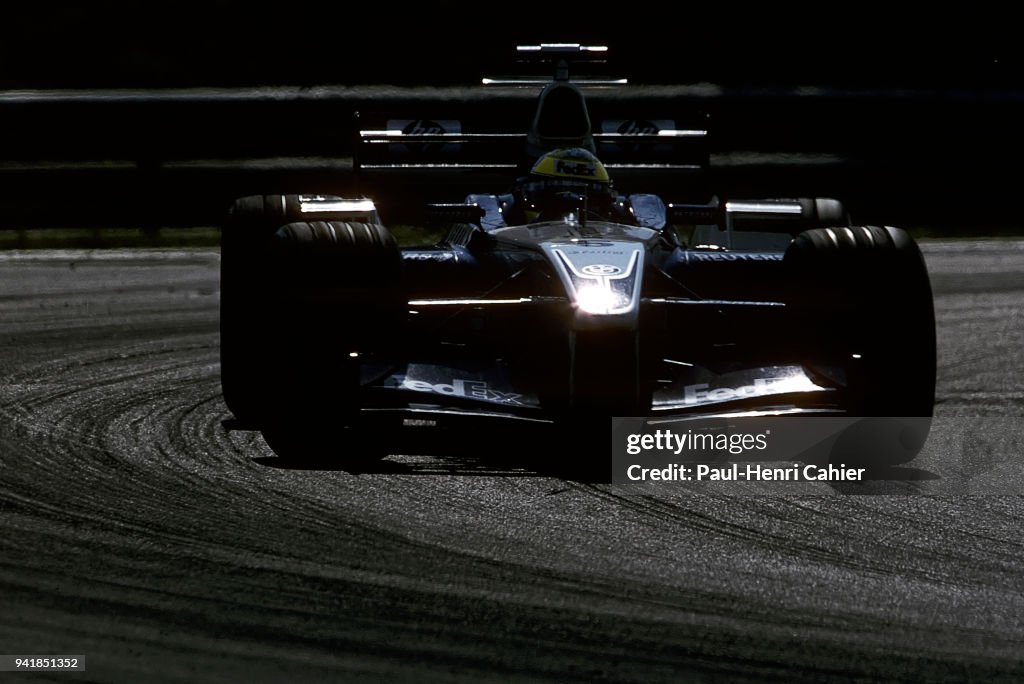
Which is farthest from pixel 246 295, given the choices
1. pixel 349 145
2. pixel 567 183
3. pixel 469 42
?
pixel 469 42

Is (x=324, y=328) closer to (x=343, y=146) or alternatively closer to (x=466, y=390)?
(x=466, y=390)

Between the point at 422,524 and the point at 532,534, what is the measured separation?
356mm

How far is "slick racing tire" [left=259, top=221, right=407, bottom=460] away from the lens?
646 cm

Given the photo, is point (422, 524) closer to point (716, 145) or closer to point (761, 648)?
point (761, 648)

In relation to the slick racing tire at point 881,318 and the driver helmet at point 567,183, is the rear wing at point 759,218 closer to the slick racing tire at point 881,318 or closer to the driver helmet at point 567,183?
the driver helmet at point 567,183

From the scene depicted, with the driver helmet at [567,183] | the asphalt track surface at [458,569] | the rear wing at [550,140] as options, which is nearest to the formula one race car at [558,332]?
the asphalt track surface at [458,569]

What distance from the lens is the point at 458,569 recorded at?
16.5ft

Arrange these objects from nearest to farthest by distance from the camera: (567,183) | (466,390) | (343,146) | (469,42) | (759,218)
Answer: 1. (466,390)
2. (567,183)
3. (759,218)
4. (343,146)
5. (469,42)

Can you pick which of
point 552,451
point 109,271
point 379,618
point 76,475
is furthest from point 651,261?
point 109,271

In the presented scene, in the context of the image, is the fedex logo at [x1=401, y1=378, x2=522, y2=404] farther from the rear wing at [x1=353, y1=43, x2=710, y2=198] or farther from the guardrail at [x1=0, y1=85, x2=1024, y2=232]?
the guardrail at [x1=0, y1=85, x2=1024, y2=232]

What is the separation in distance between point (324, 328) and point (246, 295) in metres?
0.58

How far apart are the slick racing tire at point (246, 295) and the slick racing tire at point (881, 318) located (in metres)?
2.09

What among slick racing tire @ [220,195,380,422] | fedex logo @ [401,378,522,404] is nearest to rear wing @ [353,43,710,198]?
slick racing tire @ [220,195,380,422]

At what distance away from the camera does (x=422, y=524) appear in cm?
554
